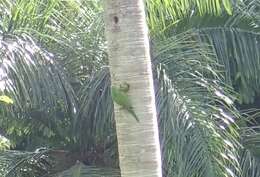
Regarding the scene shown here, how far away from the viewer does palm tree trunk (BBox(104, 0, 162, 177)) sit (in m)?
3.65

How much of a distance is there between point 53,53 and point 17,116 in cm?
63

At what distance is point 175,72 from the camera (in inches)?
249

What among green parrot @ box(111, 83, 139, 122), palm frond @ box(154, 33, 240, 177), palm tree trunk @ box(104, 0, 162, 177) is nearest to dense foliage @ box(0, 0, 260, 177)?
palm frond @ box(154, 33, 240, 177)

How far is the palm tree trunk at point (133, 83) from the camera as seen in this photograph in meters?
3.65

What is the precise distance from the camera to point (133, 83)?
12.1ft

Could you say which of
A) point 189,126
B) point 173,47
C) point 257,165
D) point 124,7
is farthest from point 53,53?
point 124,7

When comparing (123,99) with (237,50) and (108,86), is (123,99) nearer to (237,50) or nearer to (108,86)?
(108,86)

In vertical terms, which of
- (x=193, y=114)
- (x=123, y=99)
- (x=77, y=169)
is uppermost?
(x=123, y=99)

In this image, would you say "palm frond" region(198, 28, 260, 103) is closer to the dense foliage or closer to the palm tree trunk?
the dense foliage

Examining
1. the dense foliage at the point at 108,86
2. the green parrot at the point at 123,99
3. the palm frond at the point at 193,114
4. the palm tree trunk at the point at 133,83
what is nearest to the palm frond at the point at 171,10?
the dense foliage at the point at 108,86

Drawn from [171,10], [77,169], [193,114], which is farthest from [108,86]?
[171,10]

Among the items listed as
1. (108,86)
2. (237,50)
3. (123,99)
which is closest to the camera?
(123,99)

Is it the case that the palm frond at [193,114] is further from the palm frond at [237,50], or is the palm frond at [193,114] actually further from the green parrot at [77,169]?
the green parrot at [77,169]

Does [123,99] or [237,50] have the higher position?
[237,50]
